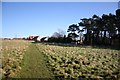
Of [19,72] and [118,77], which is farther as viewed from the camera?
[19,72]

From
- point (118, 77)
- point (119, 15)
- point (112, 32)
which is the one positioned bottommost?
point (118, 77)

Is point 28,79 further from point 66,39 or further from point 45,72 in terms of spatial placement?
point 66,39

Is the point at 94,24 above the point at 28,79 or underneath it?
above

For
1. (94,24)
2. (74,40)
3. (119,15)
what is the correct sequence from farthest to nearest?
(74,40) → (94,24) → (119,15)

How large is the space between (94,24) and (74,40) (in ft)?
49.7

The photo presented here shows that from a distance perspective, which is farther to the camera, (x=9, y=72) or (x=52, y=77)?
(x=9, y=72)

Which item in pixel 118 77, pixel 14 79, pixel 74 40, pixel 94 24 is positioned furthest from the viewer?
pixel 74 40

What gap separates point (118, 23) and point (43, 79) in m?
33.2

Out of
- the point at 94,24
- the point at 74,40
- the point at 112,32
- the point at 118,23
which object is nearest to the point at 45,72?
the point at 118,23

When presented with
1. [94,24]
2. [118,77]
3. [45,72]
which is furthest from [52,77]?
[94,24]

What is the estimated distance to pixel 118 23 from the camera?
131ft

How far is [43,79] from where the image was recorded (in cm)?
912

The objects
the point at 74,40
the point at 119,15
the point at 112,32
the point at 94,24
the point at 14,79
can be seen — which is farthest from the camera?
the point at 74,40

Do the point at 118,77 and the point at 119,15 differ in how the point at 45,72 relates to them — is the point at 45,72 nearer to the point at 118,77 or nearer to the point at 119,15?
the point at 118,77
